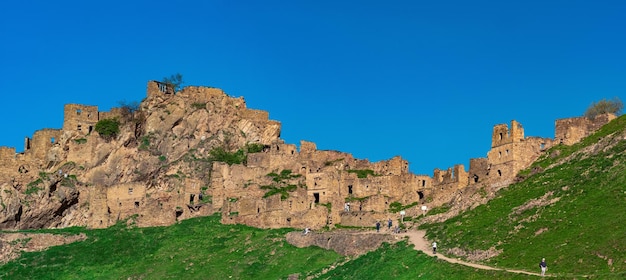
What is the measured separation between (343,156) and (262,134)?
9688 mm

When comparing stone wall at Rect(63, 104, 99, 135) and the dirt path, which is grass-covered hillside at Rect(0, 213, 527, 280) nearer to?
the dirt path

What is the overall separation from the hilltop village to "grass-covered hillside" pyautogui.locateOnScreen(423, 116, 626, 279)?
383cm

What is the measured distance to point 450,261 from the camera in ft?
218

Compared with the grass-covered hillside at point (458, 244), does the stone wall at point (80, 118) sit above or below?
above

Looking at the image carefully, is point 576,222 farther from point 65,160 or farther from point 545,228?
point 65,160

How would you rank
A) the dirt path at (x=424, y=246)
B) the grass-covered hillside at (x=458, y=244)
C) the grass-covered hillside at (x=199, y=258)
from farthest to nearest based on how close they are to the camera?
the grass-covered hillside at (x=199, y=258) < the dirt path at (x=424, y=246) < the grass-covered hillside at (x=458, y=244)

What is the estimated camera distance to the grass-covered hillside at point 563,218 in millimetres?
59250

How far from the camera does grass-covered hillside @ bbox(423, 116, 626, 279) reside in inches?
2333

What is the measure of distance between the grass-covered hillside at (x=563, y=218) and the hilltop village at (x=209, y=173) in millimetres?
3831

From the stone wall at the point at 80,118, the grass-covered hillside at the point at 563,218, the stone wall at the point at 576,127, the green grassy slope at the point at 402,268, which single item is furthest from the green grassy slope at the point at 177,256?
the stone wall at the point at 576,127

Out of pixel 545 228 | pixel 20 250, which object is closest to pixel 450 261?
pixel 545 228

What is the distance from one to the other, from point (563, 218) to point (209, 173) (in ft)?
134

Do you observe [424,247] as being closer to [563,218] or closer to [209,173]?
[563,218]

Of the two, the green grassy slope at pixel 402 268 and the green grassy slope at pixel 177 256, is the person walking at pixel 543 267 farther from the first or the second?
the green grassy slope at pixel 177 256
